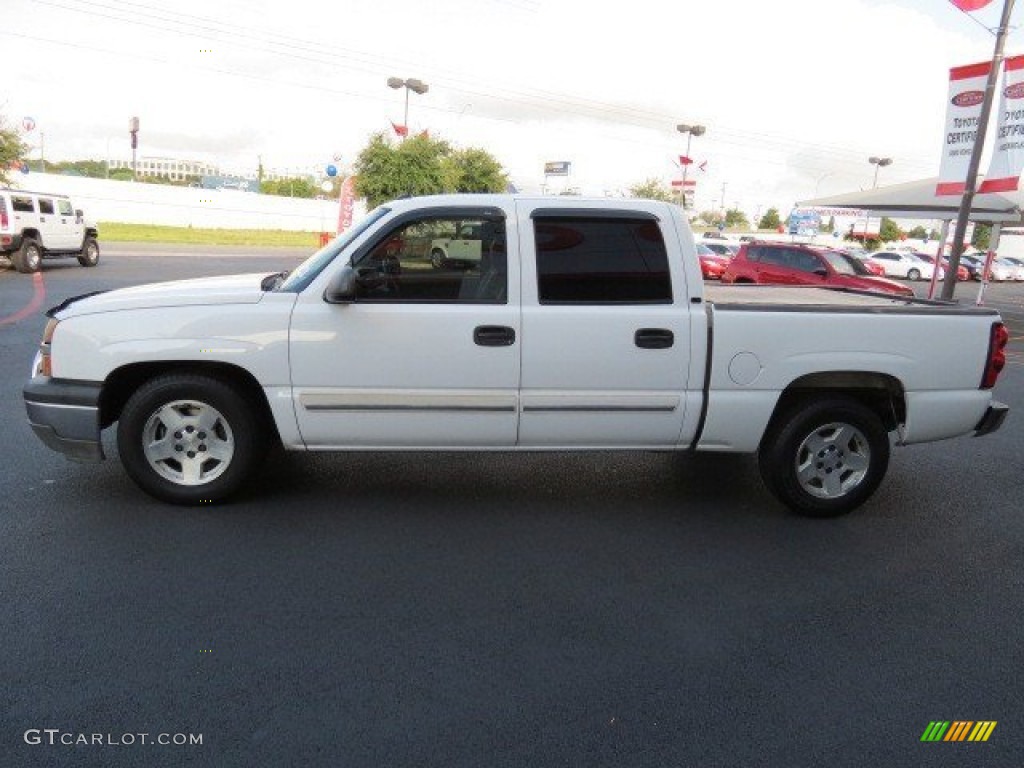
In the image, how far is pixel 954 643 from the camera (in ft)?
11.8

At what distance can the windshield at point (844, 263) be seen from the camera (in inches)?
765

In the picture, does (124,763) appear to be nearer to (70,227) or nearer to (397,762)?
(397,762)

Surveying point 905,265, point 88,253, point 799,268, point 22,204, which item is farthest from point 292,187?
point 799,268

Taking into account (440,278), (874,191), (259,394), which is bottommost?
(259,394)

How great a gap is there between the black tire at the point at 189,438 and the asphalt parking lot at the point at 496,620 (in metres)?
0.16

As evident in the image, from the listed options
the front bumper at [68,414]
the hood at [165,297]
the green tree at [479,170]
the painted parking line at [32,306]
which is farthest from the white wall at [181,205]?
the front bumper at [68,414]

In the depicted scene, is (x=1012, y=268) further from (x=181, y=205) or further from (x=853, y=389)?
(x=181, y=205)

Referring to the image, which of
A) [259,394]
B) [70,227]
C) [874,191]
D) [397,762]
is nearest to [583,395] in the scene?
[259,394]

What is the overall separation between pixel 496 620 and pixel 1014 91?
15.2 m

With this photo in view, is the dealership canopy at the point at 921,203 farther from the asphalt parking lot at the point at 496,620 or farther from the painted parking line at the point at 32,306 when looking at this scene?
the painted parking line at the point at 32,306

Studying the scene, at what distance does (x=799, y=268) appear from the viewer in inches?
790

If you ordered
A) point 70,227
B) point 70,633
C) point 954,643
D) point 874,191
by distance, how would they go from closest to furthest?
point 70,633, point 954,643, point 70,227, point 874,191

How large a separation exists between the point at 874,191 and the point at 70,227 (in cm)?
2767

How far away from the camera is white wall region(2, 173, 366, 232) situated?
5500 cm
